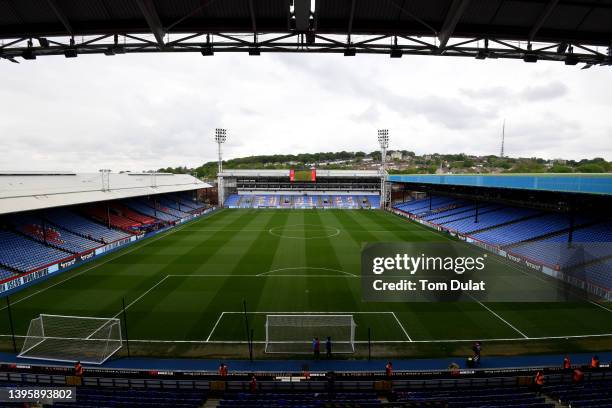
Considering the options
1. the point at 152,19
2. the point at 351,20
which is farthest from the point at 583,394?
Result: the point at 152,19

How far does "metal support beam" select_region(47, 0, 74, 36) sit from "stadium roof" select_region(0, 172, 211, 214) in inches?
938

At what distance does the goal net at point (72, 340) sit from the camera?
49.4 ft

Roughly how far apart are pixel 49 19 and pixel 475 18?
10703 millimetres

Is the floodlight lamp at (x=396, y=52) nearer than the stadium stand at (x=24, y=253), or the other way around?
the floodlight lamp at (x=396, y=52)

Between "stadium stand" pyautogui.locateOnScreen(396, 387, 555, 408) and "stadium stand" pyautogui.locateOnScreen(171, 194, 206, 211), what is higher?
"stadium stand" pyautogui.locateOnScreen(171, 194, 206, 211)

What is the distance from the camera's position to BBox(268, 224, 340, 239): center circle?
137ft

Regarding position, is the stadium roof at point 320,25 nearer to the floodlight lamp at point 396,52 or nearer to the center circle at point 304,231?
the floodlight lamp at point 396,52

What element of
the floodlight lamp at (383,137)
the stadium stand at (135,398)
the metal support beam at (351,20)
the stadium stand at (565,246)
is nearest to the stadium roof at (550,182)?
the stadium stand at (565,246)

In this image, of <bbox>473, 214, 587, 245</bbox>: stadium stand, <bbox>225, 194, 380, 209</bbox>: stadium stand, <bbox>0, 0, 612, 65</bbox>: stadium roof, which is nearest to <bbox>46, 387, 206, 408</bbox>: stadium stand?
<bbox>0, 0, 612, 65</bbox>: stadium roof

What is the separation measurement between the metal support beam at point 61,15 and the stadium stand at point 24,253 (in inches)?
993

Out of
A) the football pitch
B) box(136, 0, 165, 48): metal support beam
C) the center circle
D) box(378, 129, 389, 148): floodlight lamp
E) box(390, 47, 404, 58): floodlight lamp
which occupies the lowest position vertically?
the football pitch

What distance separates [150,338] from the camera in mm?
16594

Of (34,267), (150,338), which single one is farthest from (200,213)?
(150,338)

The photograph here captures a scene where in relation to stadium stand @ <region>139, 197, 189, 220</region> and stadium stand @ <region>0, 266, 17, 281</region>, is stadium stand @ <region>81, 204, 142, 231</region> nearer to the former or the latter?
stadium stand @ <region>139, 197, 189, 220</region>
